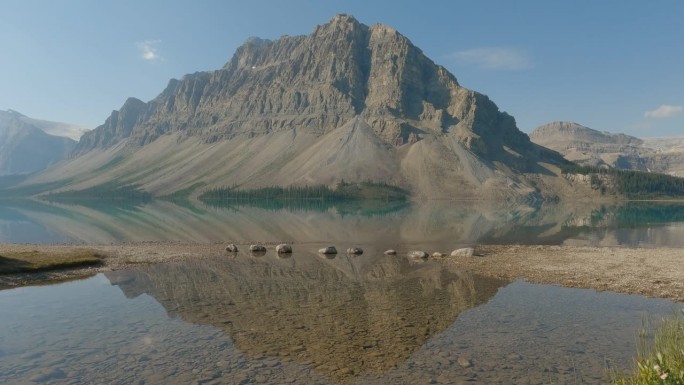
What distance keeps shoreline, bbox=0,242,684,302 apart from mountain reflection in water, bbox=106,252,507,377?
4.91 m

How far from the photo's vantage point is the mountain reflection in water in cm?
2217

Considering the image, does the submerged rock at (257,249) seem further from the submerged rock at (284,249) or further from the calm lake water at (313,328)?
the calm lake water at (313,328)

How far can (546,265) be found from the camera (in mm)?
47156

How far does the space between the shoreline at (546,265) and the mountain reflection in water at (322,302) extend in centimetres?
491

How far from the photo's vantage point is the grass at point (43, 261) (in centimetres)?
4335

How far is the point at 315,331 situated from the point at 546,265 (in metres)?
33.6

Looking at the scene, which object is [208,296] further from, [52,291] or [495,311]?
[495,311]

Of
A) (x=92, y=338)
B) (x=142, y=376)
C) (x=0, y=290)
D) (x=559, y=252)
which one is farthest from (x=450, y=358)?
(x=559, y=252)

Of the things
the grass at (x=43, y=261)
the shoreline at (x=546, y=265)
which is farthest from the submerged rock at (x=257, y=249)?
the grass at (x=43, y=261)

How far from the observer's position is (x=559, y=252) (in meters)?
57.8

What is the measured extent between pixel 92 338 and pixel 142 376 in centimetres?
760

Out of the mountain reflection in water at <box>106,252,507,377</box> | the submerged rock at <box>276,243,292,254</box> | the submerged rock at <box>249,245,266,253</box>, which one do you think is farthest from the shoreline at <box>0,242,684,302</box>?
the mountain reflection in water at <box>106,252,507,377</box>

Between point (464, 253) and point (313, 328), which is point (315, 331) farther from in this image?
point (464, 253)

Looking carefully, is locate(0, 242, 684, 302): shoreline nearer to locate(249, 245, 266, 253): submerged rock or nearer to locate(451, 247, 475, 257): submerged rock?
locate(451, 247, 475, 257): submerged rock
